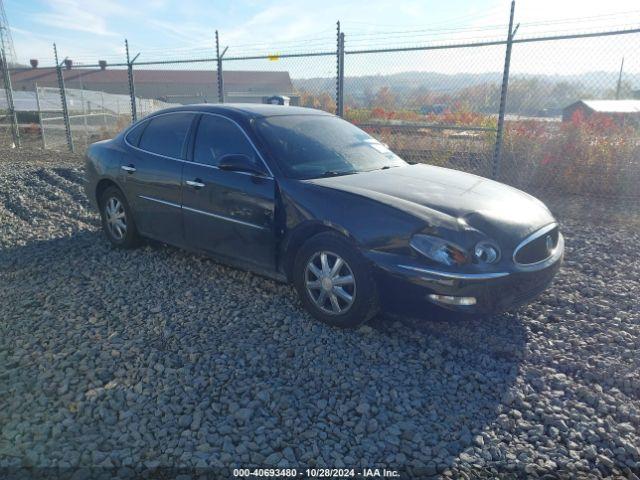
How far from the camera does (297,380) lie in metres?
3.08

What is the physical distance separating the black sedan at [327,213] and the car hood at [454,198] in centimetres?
1

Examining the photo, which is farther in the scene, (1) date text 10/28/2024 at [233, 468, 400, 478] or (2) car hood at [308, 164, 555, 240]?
(2) car hood at [308, 164, 555, 240]

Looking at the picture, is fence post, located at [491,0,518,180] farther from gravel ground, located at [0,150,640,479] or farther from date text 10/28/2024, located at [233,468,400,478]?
date text 10/28/2024, located at [233,468,400,478]

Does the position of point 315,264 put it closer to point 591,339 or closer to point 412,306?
point 412,306

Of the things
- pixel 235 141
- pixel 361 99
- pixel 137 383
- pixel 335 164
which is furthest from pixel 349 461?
pixel 361 99

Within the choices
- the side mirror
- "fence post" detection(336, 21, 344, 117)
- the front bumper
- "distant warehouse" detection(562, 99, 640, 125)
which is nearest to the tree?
"fence post" detection(336, 21, 344, 117)

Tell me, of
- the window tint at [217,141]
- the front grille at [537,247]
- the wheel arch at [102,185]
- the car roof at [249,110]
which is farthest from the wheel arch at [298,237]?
the wheel arch at [102,185]

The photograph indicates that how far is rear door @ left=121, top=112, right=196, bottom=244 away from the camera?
4742mm

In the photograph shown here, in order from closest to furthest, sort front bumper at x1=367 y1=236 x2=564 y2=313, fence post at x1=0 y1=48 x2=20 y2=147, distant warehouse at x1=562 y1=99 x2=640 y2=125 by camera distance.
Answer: front bumper at x1=367 y1=236 x2=564 y2=313 < distant warehouse at x1=562 y1=99 x2=640 y2=125 < fence post at x1=0 y1=48 x2=20 y2=147

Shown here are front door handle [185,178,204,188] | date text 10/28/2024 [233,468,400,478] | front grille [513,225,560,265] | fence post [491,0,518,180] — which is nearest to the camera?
date text 10/28/2024 [233,468,400,478]

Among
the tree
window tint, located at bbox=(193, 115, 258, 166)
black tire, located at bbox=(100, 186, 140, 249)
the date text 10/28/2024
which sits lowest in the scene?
the date text 10/28/2024

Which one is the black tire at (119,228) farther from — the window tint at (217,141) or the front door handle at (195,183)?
the window tint at (217,141)

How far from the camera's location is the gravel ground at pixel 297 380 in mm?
2502

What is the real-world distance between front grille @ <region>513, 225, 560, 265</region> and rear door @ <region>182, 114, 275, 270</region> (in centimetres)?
184
